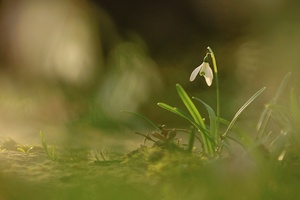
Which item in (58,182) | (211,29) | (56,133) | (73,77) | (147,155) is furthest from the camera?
(211,29)

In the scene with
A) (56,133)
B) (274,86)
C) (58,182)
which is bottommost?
(58,182)

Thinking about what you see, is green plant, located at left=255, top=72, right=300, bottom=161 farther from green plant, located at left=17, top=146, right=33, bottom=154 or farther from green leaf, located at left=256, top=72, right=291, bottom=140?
green plant, located at left=17, top=146, right=33, bottom=154

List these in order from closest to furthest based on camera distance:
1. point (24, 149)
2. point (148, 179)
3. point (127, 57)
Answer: point (148, 179)
point (24, 149)
point (127, 57)

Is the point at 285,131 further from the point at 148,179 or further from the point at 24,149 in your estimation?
the point at 24,149

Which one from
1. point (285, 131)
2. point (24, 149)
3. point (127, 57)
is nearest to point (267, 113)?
point (285, 131)

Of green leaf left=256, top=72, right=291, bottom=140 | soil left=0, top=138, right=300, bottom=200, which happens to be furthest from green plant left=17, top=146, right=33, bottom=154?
green leaf left=256, top=72, right=291, bottom=140

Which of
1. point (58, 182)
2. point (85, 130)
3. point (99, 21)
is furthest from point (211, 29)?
point (58, 182)

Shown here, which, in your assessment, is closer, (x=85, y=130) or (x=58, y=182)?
(x=58, y=182)

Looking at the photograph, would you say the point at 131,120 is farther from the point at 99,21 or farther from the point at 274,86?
the point at 99,21

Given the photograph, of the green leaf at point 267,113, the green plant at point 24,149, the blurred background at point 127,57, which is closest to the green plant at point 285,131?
the green leaf at point 267,113
